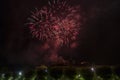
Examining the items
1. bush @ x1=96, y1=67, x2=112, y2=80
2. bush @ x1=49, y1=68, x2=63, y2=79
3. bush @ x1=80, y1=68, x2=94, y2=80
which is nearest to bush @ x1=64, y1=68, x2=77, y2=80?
bush @ x1=49, y1=68, x2=63, y2=79

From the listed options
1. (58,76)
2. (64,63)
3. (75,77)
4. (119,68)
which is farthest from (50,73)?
(64,63)

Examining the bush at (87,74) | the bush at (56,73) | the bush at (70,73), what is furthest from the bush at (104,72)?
the bush at (56,73)

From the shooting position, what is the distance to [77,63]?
1939 inches

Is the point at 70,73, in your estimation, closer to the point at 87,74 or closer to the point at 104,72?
the point at 87,74

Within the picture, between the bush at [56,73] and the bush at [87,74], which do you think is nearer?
the bush at [87,74]

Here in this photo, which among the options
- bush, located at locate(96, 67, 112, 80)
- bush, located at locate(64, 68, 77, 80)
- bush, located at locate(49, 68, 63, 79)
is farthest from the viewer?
bush, located at locate(49, 68, 63, 79)

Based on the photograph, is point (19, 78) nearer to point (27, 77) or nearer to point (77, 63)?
point (27, 77)

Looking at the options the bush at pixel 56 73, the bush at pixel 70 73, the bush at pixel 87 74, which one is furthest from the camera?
the bush at pixel 56 73

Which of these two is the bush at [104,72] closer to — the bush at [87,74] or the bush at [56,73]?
the bush at [87,74]

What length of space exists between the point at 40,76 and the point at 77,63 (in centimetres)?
2010

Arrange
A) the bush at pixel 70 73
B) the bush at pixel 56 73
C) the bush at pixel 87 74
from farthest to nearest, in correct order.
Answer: the bush at pixel 56 73, the bush at pixel 70 73, the bush at pixel 87 74

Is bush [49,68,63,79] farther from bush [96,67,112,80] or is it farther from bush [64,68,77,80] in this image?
bush [96,67,112,80]

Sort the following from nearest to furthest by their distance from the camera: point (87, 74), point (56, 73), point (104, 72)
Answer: point (104, 72), point (87, 74), point (56, 73)

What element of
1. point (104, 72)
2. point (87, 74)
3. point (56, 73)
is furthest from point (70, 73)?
point (104, 72)
